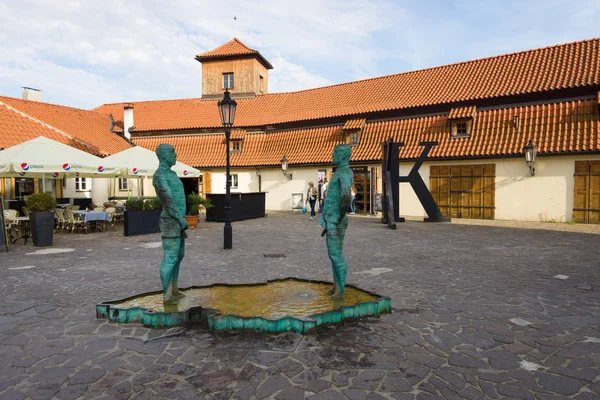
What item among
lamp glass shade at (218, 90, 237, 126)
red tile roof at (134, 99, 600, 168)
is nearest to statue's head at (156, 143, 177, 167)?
lamp glass shade at (218, 90, 237, 126)

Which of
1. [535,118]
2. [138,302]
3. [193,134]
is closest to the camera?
[138,302]

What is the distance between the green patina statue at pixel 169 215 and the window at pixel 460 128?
743 inches

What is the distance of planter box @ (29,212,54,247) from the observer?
11188mm

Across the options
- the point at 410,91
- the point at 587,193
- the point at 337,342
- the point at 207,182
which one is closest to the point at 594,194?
the point at 587,193

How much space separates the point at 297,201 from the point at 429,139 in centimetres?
908

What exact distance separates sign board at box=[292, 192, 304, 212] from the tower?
39.9ft

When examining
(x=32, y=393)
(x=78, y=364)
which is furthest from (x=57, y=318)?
(x=32, y=393)

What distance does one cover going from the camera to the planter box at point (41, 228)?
1119 centimetres

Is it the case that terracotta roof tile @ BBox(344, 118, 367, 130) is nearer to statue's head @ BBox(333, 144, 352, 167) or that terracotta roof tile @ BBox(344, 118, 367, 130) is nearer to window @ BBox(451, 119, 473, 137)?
window @ BBox(451, 119, 473, 137)

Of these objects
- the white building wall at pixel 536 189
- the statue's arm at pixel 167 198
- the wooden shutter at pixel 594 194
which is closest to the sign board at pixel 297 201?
the white building wall at pixel 536 189

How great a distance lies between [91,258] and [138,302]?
4.68 meters

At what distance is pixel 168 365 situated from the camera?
12.7 ft

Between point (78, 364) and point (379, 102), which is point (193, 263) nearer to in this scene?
point (78, 364)

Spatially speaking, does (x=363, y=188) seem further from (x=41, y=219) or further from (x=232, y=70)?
(x=232, y=70)
